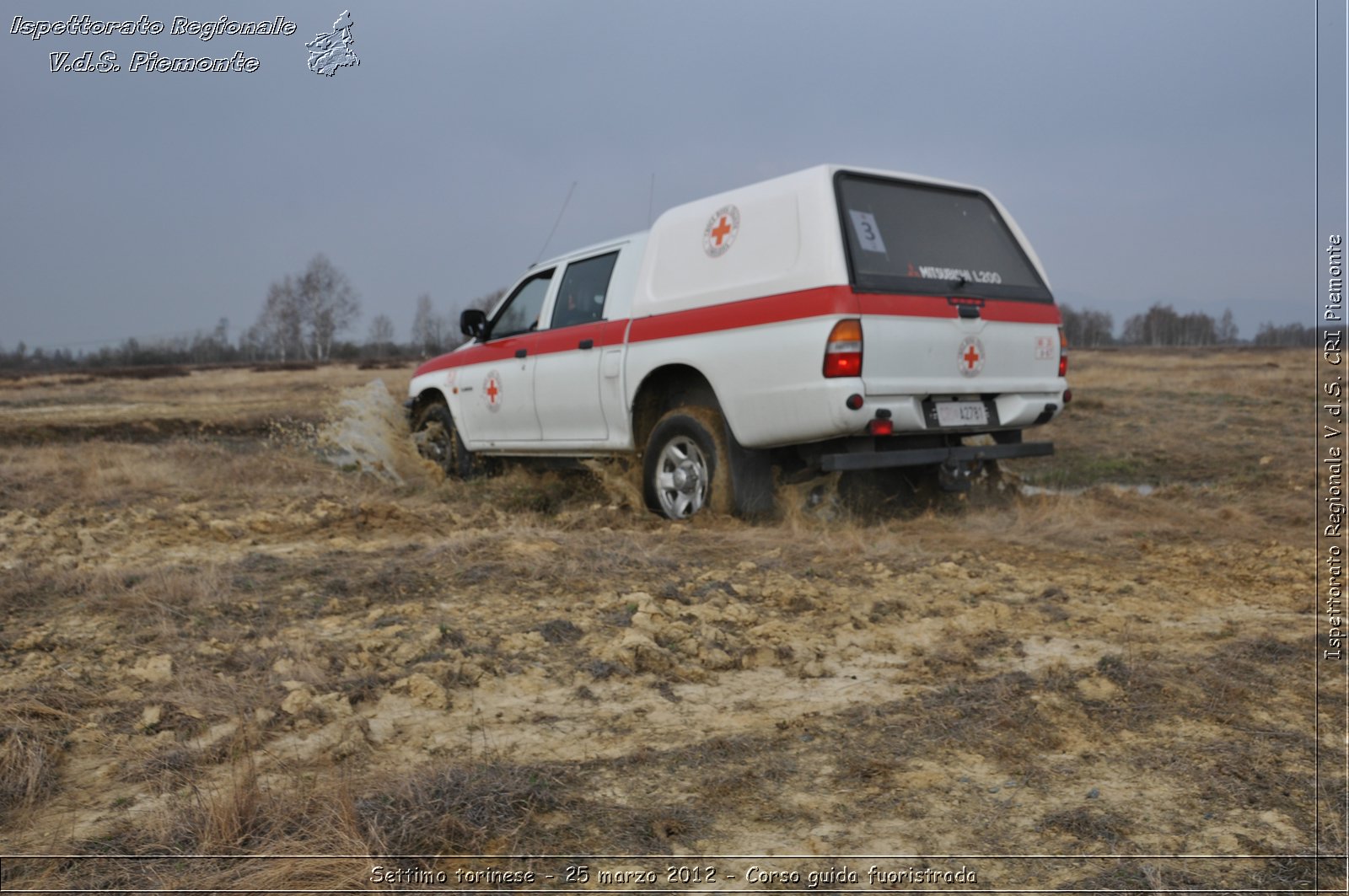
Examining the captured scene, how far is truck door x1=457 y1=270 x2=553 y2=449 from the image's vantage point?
7539 millimetres

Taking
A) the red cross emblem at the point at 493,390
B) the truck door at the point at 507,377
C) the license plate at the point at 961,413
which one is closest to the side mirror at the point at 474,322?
the truck door at the point at 507,377

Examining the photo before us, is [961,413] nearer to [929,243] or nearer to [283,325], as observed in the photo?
[929,243]

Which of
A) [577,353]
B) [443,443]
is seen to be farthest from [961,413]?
[443,443]

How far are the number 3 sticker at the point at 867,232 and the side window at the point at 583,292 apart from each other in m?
1.99

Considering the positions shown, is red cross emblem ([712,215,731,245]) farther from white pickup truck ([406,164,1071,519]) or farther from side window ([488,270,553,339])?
side window ([488,270,553,339])

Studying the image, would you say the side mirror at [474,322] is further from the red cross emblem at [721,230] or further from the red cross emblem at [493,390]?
the red cross emblem at [721,230]

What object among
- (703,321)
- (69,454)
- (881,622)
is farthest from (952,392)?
(69,454)

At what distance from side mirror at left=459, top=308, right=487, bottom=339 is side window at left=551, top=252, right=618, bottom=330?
0.99 meters

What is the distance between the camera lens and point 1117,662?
131 inches

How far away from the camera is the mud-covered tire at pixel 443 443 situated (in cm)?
861

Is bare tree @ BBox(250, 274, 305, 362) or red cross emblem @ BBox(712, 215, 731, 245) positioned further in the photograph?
bare tree @ BBox(250, 274, 305, 362)

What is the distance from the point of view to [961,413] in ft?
18.8

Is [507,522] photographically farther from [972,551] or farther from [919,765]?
[919,765]

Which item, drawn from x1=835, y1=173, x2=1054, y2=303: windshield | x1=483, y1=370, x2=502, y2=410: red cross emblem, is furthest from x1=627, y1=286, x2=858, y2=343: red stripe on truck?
x1=483, y1=370, x2=502, y2=410: red cross emblem
